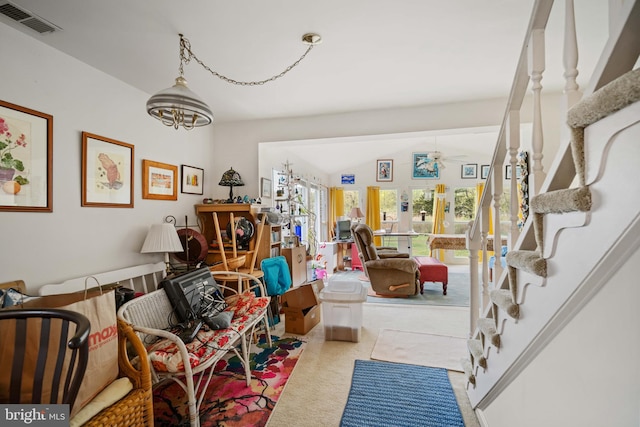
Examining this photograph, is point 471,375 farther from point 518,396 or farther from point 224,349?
point 224,349

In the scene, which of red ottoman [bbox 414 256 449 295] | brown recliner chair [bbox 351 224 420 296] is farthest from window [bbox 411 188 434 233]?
brown recliner chair [bbox 351 224 420 296]

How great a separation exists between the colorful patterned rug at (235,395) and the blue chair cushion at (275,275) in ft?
2.38

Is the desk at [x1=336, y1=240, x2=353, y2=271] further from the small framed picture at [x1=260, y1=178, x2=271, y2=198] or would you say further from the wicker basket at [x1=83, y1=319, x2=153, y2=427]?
the wicker basket at [x1=83, y1=319, x2=153, y2=427]

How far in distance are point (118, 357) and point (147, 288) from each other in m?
1.47

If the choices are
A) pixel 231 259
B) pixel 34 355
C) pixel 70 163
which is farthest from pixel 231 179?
pixel 34 355

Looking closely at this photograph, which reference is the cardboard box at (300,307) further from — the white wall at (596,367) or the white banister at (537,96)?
the white banister at (537,96)

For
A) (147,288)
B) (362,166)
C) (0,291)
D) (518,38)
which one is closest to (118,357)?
(0,291)

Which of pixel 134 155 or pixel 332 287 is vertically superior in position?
pixel 134 155

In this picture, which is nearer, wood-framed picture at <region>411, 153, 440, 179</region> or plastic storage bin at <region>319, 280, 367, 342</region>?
plastic storage bin at <region>319, 280, 367, 342</region>

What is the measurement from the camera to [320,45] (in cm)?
206

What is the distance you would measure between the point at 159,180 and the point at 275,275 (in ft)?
4.98

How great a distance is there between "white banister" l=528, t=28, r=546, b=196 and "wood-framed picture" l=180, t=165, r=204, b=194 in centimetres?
317

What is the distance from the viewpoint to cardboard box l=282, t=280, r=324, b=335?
2939mm

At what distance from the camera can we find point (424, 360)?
2.43m
